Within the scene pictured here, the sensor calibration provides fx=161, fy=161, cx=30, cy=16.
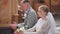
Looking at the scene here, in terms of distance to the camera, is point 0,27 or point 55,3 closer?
point 0,27

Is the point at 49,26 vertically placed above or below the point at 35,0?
below

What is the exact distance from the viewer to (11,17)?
1212 mm

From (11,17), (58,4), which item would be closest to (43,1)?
(58,4)

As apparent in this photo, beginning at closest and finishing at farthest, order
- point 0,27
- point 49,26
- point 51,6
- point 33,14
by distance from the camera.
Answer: point 0,27, point 49,26, point 33,14, point 51,6

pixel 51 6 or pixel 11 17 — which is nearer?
pixel 11 17

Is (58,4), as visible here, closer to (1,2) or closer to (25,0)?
(25,0)

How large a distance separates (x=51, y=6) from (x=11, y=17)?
5.18m

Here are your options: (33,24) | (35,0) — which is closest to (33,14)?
(33,24)

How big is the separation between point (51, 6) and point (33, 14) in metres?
3.07

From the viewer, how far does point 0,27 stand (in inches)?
45.6

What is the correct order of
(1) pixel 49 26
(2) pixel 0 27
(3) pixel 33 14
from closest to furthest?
(2) pixel 0 27
(1) pixel 49 26
(3) pixel 33 14

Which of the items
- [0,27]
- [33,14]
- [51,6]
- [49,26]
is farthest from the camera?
[51,6]

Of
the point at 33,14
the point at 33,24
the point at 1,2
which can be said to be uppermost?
the point at 1,2

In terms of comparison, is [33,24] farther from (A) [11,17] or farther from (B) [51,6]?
(B) [51,6]
